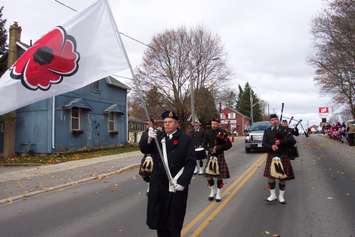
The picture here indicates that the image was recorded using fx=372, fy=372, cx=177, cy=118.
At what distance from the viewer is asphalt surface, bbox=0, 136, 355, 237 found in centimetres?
609

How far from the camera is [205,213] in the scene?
7.17 m

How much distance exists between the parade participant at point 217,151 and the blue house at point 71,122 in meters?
15.4

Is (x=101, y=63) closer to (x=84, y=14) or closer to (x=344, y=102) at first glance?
(x=84, y=14)

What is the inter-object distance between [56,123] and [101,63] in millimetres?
18254

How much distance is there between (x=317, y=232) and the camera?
5816mm

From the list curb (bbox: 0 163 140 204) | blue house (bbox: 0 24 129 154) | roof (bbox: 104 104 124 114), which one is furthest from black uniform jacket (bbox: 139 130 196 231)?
roof (bbox: 104 104 124 114)

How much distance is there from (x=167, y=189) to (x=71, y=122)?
2104 centimetres

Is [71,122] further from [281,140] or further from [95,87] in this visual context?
[281,140]

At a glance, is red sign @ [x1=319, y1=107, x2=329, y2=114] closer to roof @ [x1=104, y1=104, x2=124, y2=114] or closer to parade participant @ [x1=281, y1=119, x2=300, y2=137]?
roof @ [x1=104, y1=104, x2=124, y2=114]

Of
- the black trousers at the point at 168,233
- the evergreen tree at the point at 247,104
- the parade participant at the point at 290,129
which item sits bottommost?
the black trousers at the point at 168,233

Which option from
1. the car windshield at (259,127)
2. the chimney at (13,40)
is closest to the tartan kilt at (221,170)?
the chimney at (13,40)

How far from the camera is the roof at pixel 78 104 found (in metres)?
23.6

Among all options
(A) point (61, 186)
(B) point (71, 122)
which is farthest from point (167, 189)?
(B) point (71, 122)

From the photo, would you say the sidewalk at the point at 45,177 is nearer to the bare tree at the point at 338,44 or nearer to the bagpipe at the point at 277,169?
the bagpipe at the point at 277,169
